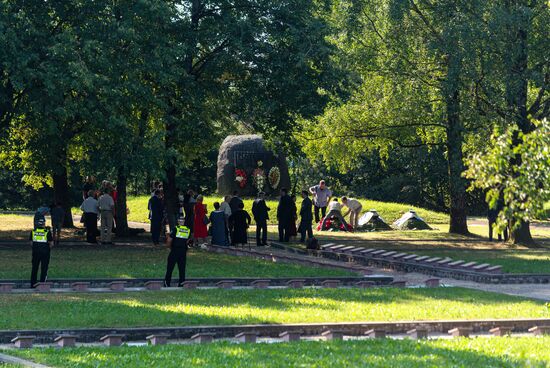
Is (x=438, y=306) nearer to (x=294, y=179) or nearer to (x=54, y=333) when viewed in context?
(x=54, y=333)

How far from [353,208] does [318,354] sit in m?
29.5

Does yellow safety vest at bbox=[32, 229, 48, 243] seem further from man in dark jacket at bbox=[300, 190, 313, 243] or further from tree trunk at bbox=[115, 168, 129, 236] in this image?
tree trunk at bbox=[115, 168, 129, 236]

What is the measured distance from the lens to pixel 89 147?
31344 mm

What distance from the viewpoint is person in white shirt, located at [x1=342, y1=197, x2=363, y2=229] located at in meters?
41.4

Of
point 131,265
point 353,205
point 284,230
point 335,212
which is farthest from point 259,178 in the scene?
point 131,265

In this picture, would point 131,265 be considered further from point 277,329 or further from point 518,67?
point 518,67

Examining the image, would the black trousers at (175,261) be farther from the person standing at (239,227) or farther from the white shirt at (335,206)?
the white shirt at (335,206)

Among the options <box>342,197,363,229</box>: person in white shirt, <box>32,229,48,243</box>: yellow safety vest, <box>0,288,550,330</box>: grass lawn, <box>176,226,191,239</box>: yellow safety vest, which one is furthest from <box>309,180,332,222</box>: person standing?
<box>32,229,48,243</box>: yellow safety vest

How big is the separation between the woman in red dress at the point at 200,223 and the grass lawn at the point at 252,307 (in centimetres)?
1015

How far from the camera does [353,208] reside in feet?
137

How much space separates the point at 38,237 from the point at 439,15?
60.8ft

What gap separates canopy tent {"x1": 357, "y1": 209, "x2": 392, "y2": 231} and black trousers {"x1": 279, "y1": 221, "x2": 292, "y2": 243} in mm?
9571

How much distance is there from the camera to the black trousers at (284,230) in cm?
3272

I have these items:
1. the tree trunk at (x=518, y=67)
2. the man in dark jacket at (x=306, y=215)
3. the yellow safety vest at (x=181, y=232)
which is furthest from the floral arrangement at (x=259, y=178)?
the yellow safety vest at (x=181, y=232)
